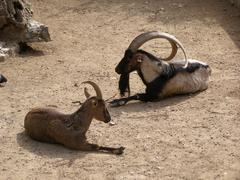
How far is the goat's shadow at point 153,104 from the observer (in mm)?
7762

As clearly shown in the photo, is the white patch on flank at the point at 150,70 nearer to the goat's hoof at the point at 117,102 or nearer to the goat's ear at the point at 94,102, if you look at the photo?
the goat's hoof at the point at 117,102

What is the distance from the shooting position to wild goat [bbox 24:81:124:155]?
21.5 feet

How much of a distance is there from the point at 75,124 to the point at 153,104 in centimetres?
160

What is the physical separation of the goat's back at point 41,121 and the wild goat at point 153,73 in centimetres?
134

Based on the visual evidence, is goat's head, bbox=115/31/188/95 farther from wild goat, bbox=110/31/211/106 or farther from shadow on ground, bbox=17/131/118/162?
shadow on ground, bbox=17/131/118/162

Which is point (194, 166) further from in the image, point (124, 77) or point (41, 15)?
point (41, 15)

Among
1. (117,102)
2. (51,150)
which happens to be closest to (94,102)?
(51,150)

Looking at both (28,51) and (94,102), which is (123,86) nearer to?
(94,102)

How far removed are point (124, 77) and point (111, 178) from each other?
2175 millimetres

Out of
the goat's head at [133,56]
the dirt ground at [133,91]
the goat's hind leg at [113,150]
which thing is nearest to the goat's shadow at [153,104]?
the dirt ground at [133,91]

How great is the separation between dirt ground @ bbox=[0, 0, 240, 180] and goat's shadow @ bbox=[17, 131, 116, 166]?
11 mm

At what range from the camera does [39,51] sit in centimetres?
1020

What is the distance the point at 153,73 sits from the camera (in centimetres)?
793

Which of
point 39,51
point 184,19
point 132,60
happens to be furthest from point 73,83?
point 184,19
